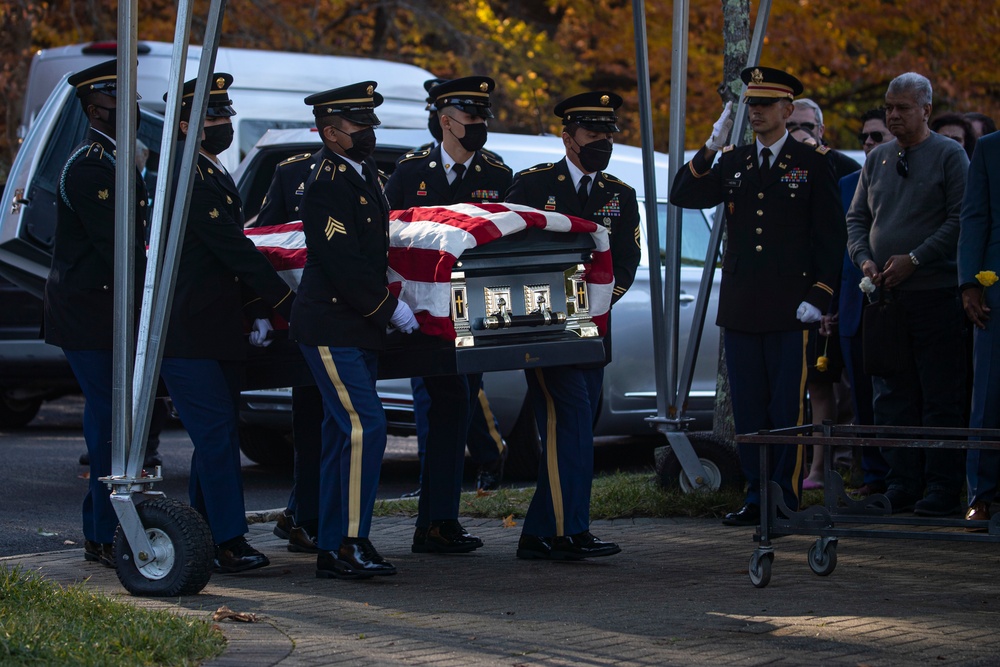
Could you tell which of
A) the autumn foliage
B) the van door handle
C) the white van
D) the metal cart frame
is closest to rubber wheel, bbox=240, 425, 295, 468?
the van door handle

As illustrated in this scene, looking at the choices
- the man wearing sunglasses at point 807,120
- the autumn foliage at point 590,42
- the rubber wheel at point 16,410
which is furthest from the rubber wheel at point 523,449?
the autumn foliage at point 590,42

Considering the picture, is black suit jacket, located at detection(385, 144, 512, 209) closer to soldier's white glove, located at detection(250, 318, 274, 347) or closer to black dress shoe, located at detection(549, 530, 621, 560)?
soldier's white glove, located at detection(250, 318, 274, 347)

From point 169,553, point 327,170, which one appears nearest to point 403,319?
point 327,170

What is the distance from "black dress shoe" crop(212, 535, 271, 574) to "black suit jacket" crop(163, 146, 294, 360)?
2.79ft

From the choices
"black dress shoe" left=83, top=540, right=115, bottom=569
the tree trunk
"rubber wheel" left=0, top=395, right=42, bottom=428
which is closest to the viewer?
"black dress shoe" left=83, top=540, right=115, bottom=569

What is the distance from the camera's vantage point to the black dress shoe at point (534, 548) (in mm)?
7297

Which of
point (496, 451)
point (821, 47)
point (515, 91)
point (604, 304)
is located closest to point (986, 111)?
point (821, 47)

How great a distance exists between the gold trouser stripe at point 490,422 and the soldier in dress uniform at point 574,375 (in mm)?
2301

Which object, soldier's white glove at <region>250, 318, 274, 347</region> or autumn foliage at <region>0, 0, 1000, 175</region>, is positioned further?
autumn foliage at <region>0, 0, 1000, 175</region>

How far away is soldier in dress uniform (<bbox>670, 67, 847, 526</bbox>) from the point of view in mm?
7852

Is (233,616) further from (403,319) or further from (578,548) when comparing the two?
(578,548)

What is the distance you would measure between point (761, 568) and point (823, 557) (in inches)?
13.9

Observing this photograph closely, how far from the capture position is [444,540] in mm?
7512

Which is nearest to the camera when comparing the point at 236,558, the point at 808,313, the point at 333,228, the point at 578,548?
the point at 333,228
